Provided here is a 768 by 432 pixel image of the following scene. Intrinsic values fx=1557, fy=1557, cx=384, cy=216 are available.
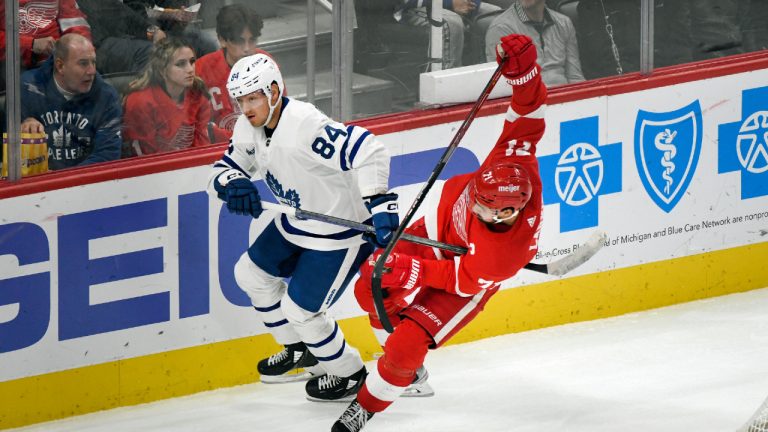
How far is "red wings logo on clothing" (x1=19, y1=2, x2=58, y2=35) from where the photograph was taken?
509cm

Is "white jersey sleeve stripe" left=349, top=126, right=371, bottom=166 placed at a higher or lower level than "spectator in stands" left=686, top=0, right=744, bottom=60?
lower

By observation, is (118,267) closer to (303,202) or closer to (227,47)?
(303,202)

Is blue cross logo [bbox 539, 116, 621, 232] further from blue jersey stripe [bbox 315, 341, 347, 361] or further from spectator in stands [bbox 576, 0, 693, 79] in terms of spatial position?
blue jersey stripe [bbox 315, 341, 347, 361]

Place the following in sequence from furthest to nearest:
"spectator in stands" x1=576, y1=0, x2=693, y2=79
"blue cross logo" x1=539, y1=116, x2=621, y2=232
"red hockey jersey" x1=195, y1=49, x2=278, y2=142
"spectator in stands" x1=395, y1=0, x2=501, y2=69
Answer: "spectator in stands" x1=576, y1=0, x2=693, y2=79 → "blue cross logo" x1=539, y1=116, x2=621, y2=232 → "spectator in stands" x1=395, y1=0, x2=501, y2=69 → "red hockey jersey" x1=195, y1=49, x2=278, y2=142

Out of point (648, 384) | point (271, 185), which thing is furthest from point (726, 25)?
point (271, 185)

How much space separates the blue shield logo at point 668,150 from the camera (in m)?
6.27

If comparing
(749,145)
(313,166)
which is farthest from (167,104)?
(749,145)

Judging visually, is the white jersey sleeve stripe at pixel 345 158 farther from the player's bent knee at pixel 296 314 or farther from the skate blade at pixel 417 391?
the skate blade at pixel 417 391

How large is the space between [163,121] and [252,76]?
0.58 m

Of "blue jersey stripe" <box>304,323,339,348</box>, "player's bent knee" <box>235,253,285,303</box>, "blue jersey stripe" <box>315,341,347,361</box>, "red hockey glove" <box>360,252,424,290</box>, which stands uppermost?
"red hockey glove" <box>360,252,424,290</box>

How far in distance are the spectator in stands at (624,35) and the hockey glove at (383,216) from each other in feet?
5.14

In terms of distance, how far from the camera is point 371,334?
5.87m

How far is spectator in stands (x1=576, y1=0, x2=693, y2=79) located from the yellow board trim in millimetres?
827

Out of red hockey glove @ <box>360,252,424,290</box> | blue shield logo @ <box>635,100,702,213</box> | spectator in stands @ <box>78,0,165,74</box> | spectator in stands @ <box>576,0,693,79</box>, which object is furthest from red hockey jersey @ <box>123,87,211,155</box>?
blue shield logo @ <box>635,100,702,213</box>
